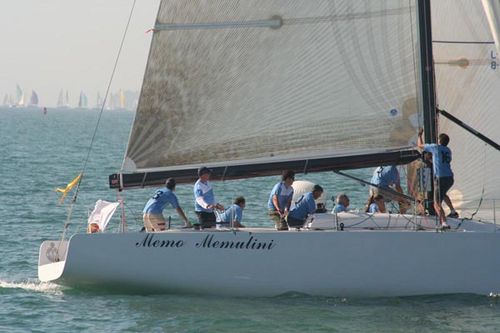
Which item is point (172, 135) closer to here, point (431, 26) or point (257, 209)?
point (431, 26)

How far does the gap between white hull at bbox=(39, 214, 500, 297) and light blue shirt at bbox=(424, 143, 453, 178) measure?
36.7 inches

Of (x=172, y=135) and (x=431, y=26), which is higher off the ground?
(x=431, y=26)

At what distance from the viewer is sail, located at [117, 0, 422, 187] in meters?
17.1

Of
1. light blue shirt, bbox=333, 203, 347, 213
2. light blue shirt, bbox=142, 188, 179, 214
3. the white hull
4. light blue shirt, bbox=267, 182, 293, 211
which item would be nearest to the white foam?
the white hull

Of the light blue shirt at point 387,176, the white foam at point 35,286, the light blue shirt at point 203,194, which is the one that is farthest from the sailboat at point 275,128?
the light blue shirt at point 387,176

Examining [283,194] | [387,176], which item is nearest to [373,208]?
[387,176]

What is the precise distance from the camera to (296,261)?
659 inches

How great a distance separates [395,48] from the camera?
17.2 m

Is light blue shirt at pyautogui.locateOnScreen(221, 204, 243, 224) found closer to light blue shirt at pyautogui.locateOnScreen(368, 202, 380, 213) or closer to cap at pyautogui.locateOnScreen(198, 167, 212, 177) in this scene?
cap at pyautogui.locateOnScreen(198, 167, 212, 177)

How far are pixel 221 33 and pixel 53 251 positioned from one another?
14.3 ft

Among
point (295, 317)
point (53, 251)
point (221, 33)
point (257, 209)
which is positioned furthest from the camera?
point (257, 209)

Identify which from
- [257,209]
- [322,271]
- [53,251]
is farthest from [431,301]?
[257,209]

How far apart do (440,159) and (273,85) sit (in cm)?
264

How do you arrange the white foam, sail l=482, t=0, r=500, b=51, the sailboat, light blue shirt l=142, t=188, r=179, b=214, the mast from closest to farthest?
the sailboat → the mast → sail l=482, t=0, r=500, b=51 → light blue shirt l=142, t=188, r=179, b=214 → the white foam
